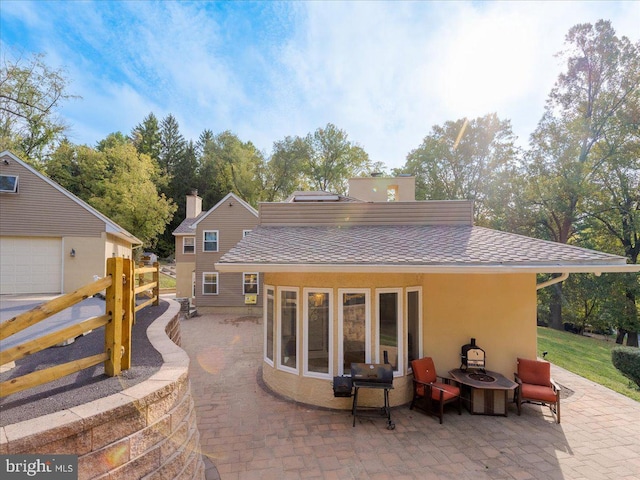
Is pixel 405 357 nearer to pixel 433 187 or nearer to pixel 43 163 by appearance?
pixel 433 187

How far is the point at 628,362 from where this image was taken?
8.46 m

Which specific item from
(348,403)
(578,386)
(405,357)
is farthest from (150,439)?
(578,386)

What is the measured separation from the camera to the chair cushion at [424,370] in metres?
5.64

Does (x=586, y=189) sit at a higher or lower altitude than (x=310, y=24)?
lower

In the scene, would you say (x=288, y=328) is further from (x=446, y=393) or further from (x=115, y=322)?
(x=115, y=322)

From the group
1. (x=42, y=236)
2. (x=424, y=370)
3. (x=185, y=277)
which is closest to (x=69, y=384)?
(x=424, y=370)

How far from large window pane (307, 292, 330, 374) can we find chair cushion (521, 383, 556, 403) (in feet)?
12.4

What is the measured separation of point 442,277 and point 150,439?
5.74 meters

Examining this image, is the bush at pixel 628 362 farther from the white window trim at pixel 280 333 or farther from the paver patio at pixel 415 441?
the white window trim at pixel 280 333

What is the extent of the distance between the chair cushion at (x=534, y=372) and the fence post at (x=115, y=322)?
6.90 m

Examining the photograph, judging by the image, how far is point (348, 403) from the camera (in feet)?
18.5

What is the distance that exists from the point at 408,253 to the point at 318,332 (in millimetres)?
2383

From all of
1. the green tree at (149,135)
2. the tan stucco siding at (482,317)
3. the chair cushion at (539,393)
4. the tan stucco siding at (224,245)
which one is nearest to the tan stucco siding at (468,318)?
the tan stucco siding at (482,317)

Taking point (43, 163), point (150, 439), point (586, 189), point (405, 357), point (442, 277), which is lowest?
point (405, 357)
